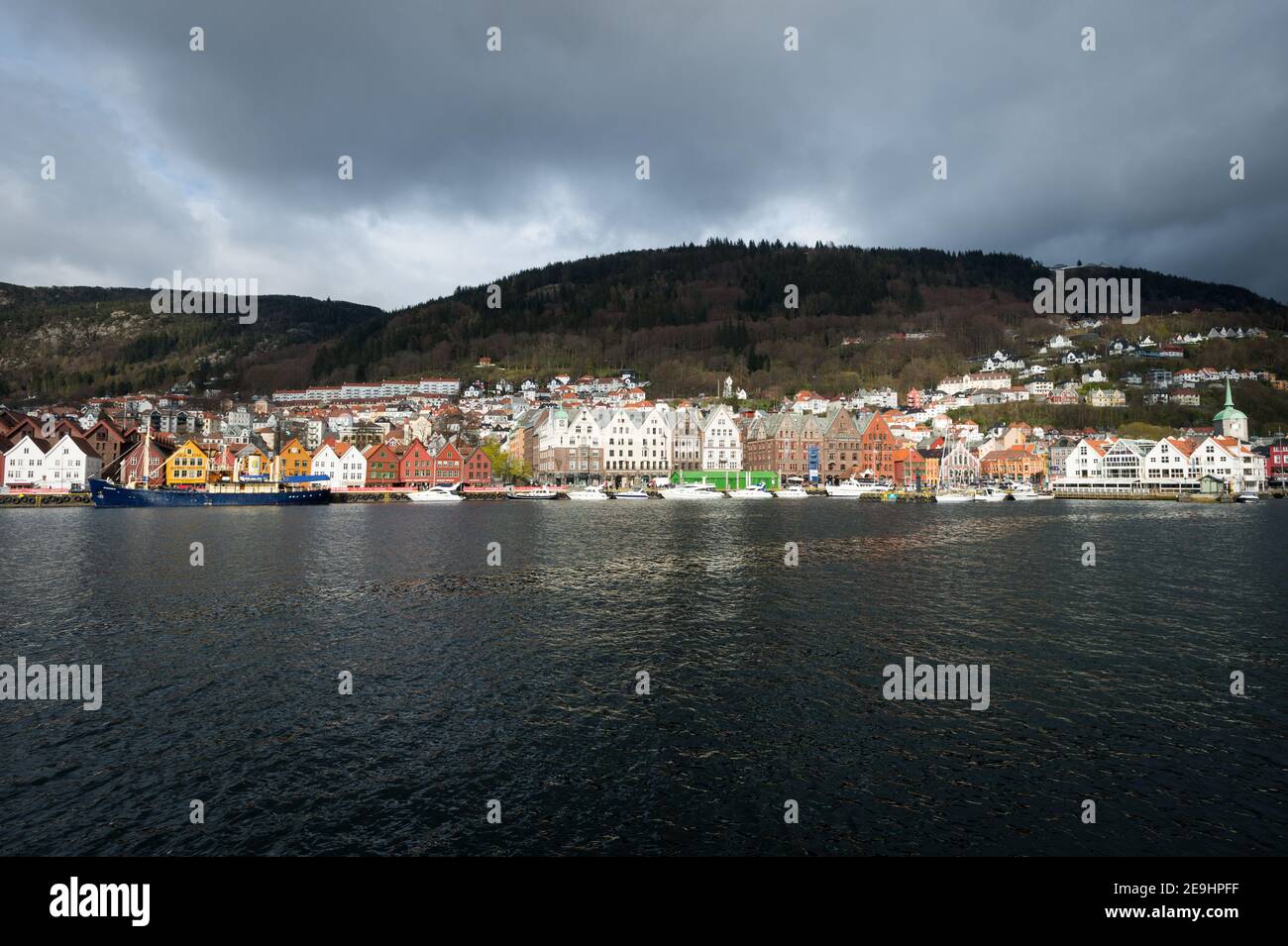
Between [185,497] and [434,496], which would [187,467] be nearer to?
[185,497]

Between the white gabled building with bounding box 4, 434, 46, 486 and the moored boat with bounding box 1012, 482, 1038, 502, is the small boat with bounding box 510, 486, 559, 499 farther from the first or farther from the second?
the moored boat with bounding box 1012, 482, 1038, 502

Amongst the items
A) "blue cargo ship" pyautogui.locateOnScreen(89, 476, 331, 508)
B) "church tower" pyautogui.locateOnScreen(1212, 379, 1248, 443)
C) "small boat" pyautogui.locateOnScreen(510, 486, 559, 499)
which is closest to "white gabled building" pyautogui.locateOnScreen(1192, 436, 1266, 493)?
"church tower" pyautogui.locateOnScreen(1212, 379, 1248, 443)

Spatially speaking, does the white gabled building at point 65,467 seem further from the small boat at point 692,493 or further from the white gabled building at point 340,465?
the small boat at point 692,493

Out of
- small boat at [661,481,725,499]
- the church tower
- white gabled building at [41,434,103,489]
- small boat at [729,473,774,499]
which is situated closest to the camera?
white gabled building at [41,434,103,489]

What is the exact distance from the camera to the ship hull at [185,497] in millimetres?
93562

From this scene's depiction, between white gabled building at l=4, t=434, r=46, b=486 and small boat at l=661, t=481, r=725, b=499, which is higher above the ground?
white gabled building at l=4, t=434, r=46, b=486

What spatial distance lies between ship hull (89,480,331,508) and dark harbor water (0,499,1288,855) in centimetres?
6915

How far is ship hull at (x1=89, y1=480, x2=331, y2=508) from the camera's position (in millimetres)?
93562

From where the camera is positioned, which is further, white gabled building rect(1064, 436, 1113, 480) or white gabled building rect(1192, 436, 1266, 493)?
white gabled building rect(1064, 436, 1113, 480)

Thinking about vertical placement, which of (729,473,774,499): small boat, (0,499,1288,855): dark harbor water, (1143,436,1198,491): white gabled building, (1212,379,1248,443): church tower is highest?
(1212,379,1248,443): church tower

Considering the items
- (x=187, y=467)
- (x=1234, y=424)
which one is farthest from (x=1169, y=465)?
(x=187, y=467)

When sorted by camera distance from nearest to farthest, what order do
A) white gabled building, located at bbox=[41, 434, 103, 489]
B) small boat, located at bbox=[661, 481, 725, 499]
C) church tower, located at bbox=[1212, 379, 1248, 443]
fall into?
white gabled building, located at bbox=[41, 434, 103, 489] → small boat, located at bbox=[661, 481, 725, 499] → church tower, located at bbox=[1212, 379, 1248, 443]

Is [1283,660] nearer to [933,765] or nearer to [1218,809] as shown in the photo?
[1218,809]

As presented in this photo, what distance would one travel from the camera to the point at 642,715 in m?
14.6
